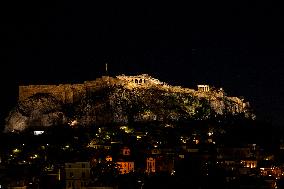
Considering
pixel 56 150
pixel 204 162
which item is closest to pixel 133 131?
pixel 56 150

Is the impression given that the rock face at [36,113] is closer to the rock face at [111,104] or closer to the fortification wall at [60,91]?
the rock face at [111,104]

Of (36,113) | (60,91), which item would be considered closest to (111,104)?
(60,91)

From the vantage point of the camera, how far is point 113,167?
117ft

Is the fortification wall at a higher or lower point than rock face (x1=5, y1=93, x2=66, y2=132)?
higher

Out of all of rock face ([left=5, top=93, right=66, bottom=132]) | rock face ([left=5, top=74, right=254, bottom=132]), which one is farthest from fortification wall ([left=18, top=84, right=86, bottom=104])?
rock face ([left=5, top=93, right=66, bottom=132])

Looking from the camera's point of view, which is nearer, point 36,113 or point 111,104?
point 111,104

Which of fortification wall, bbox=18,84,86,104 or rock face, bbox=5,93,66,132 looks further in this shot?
fortification wall, bbox=18,84,86,104

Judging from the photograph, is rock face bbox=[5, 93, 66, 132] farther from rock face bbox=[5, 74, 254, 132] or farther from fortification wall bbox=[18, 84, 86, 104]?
fortification wall bbox=[18, 84, 86, 104]

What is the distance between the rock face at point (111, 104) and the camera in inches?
2251

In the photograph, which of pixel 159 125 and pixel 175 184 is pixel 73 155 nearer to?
pixel 175 184

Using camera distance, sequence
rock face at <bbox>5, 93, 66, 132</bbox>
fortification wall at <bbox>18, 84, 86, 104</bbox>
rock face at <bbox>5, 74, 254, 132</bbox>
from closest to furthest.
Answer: rock face at <bbox>5, 74, 254, 132</bbox> < rock face at <bbox>5, 93, 66, 132</bbox> < fortification wall at <bbox>18, 84, 86, 104</bbox>

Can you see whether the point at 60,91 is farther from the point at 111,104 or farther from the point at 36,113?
the point at 111,104

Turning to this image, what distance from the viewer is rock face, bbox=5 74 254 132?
57188 mm

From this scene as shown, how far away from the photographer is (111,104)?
5766 cm
